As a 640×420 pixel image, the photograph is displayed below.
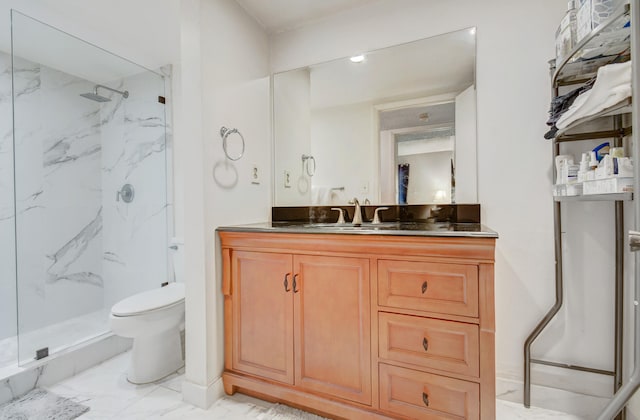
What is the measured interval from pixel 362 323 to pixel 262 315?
1.74 ft

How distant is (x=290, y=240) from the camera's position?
1.43 meters

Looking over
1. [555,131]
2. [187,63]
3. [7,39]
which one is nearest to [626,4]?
[555,131]

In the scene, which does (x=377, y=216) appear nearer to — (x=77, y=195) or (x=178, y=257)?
(x=178, y=257)

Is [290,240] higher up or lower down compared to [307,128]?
lower down

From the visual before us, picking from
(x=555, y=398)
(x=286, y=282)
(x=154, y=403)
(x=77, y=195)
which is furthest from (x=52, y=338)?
(x=555, y=398)

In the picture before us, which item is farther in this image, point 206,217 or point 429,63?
point 429,63

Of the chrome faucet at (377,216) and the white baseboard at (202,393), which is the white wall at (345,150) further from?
the white baseboard at (202,393)

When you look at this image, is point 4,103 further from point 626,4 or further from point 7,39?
point 626,4

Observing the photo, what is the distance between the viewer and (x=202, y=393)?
1516mm

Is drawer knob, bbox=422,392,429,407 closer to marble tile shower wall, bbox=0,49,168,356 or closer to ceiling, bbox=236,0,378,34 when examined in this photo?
ceiling, bbox=236,0,378,34

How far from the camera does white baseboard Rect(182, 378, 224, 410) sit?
1513 millimetres

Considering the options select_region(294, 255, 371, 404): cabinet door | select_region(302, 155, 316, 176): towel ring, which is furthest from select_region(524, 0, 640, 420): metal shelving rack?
select_region(302, 155, 316, 176): towel ring

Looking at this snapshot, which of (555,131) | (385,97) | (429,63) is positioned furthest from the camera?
(385,97)

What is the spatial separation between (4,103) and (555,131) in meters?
3.56
